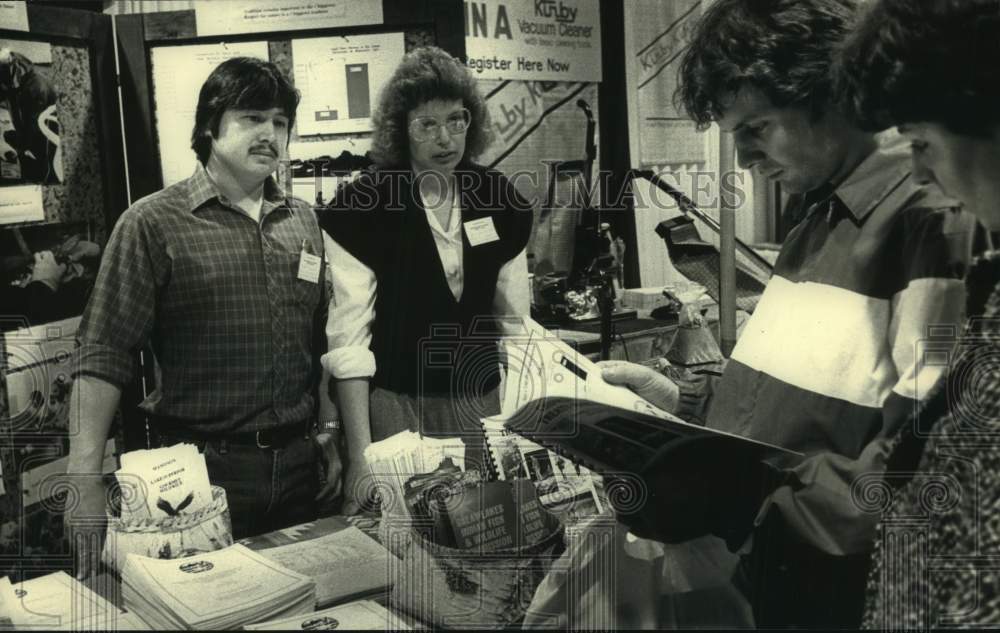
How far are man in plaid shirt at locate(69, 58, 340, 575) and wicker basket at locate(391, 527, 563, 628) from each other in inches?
36.5

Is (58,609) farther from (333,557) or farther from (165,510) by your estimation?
(333,557)

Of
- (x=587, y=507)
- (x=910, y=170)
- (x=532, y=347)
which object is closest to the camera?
(x=910, y=170)

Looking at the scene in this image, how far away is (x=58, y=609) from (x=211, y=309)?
33.8 inches

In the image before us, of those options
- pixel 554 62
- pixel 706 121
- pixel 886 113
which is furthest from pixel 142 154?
pixel 886 113

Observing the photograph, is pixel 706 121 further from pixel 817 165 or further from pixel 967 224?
pixel 967 224

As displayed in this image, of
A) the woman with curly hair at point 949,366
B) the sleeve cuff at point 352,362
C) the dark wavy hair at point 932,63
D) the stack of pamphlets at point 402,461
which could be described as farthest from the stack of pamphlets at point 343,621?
the dark wavy hair at point 932,63

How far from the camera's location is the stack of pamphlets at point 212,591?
1.27 meters

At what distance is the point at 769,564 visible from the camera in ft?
4.11

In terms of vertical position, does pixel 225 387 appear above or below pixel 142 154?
below

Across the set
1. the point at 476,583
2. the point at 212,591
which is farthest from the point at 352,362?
the point at 476,583

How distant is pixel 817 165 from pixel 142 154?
5.01ft

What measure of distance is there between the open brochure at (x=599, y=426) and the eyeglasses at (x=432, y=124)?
675mm

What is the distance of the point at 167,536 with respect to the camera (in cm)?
154

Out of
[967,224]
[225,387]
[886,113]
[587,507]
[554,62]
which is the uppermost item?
[554,62]
